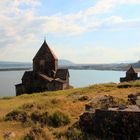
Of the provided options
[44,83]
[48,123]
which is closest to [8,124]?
[48,123]

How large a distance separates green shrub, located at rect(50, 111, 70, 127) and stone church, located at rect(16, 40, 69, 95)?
42984mm

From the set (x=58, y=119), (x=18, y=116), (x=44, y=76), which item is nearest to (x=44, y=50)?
(x=44, y=76)

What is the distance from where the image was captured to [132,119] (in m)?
8.10

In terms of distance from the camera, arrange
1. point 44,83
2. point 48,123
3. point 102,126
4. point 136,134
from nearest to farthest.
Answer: point 136,134 → point 102,126 → point 48,123 → point 44,83

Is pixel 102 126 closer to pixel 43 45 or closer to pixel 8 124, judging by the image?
pixel 8 124

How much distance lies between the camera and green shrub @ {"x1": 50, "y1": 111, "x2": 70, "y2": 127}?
11213 mm

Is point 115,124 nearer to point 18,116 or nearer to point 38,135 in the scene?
point 38,135

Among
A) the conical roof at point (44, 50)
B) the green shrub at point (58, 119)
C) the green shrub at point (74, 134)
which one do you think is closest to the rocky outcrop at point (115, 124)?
the green shrub at point (74, 134)

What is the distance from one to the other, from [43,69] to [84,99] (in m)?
39.6

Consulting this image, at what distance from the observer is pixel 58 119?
37.4 feet

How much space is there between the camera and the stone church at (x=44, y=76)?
55.0m

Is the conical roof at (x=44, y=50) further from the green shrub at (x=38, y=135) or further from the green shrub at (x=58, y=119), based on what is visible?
the green shrub at (x=38, y=135)

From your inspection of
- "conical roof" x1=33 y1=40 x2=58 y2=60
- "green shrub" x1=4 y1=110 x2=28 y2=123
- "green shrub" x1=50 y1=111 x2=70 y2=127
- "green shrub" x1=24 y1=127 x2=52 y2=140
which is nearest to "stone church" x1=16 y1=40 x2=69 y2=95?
"conical roof" x1=33 y1=40 x2=58 y2=60

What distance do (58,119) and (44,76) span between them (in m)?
44.0
